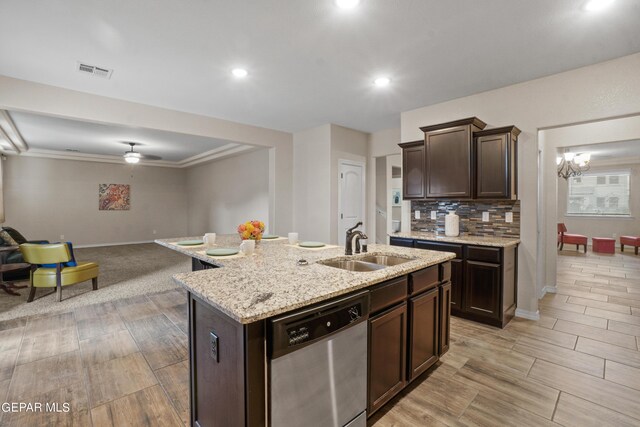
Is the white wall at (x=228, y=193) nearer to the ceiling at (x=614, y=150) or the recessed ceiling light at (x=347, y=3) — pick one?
the recessed ceiling light at (x=347, y=3)

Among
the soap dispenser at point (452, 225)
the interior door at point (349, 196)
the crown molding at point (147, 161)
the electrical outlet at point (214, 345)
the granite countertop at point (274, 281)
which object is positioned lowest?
the electrical outlet at point (214, 345)

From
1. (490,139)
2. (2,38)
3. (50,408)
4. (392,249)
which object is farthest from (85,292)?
(490,139)

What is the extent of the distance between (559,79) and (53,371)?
5404mm

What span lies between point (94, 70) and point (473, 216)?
4655 millimetres

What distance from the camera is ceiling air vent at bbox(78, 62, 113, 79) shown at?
9.85 feet

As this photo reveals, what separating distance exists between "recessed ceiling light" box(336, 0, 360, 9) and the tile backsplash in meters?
2.69

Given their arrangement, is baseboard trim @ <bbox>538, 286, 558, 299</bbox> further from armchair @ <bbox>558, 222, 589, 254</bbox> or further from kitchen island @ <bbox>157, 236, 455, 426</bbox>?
armchair @ <bbox>558, 222, 589, 254</bbox>

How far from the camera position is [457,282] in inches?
131

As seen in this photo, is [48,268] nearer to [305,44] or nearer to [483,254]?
[305,44]

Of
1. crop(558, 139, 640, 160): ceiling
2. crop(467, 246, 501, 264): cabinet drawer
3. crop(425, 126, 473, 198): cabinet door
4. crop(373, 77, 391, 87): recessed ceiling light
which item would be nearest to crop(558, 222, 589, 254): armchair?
crop(558, 139, 640, 160): ceiling

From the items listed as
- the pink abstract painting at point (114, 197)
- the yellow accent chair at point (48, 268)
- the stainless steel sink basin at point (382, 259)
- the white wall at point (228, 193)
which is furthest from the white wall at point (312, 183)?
the pink abstract painting at point (114, 197)

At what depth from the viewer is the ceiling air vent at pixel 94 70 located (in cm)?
300

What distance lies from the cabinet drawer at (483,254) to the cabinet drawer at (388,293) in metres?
1.69

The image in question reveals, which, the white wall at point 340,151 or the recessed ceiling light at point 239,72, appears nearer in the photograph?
the recessed ceiling light at point 239,72
